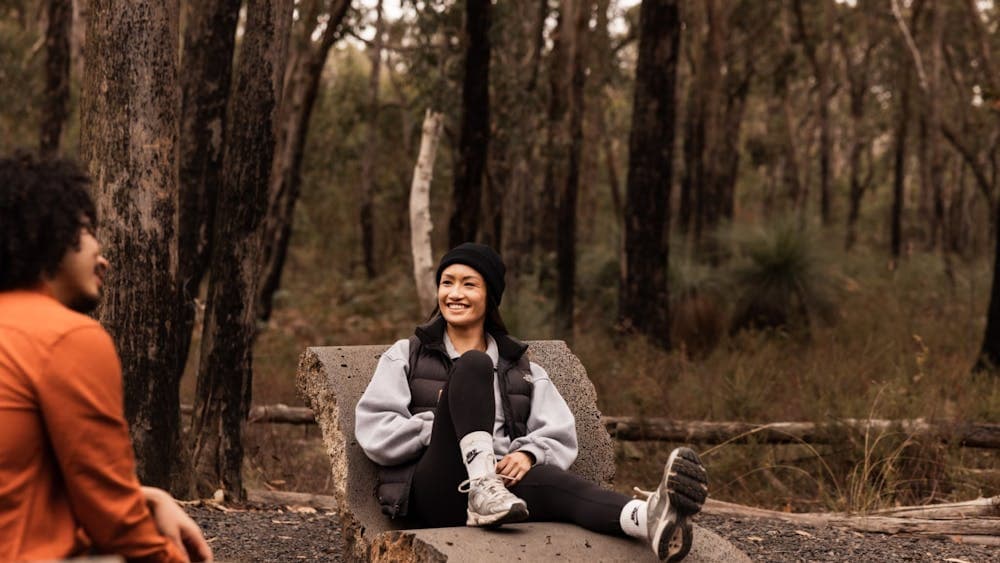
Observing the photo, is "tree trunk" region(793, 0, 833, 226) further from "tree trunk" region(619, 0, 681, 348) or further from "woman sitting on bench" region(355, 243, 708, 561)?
"woman sitting on bench" region(355, 243, 708, 561)

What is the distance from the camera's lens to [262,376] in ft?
39.8

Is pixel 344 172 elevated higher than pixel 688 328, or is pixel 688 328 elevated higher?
pixel 344 172

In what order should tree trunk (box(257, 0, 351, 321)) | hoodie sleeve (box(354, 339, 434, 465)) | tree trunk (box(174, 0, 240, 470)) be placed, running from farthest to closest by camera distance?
tree trunk (box(257, 0, 351, 321)), tree trunk (box(174, 0, 240, 470)), hoodie sleeve (box(354, 339, 434, 465))

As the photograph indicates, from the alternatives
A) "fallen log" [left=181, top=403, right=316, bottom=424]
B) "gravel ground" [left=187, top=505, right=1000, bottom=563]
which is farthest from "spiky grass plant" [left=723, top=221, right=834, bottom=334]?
"gravel ground" [left=187, top=505, right=1000, bottom=563]

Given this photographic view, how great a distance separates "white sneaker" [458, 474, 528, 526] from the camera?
4.09 metres

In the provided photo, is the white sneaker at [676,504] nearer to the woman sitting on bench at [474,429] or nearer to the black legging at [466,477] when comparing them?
the woman sitting on bench at [474,429]

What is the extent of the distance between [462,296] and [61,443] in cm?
258

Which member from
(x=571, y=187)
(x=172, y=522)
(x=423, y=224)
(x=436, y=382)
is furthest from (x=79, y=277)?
(x=571, y=187)

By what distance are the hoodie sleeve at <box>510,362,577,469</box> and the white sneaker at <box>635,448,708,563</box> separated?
749 millimetres

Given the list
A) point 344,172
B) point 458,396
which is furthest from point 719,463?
point 344,172

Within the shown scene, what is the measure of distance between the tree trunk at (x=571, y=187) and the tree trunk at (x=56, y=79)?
6.83 m

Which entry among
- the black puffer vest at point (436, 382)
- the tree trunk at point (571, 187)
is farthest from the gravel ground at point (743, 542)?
the tree trunk at point (571, 187)

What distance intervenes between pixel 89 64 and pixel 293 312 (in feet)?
55.5

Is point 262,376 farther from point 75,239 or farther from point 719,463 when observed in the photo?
point 75,239
